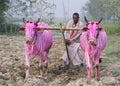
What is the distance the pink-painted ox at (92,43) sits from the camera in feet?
31.1

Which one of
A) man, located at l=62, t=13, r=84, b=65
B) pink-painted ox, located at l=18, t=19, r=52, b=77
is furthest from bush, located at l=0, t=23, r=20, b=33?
pink-painted ox, located at l=18, t=19, r=52, b=77

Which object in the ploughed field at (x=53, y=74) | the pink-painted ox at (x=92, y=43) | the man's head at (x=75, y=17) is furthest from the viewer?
the man's head at (x=75, y=17)

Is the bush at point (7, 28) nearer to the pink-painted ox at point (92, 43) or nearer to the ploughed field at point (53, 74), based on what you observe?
the ploughed field at point (53, 74)

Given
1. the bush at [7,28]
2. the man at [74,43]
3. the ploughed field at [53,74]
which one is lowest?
the bush at [7,28]

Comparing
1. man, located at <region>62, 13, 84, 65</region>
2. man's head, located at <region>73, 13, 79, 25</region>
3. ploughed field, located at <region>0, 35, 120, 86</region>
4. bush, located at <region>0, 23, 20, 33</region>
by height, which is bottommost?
bush, located at <region>0, 23, 20, 33</region>

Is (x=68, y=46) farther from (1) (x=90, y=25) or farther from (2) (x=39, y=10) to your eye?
(2) (x=39, y=10)

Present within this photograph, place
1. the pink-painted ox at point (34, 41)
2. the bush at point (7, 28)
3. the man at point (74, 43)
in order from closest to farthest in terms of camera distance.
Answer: the pink-painted ox at point (34, 41), the man at point (74, 43), the bush at point (7, 28)

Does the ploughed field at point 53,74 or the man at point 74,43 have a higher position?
the man at point 74,43

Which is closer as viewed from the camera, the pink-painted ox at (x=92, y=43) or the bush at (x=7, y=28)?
the pink-painted ox at (x=92, y=43)

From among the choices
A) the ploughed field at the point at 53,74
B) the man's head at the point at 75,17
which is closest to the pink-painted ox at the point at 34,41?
the ploughed field at the point at 53,74

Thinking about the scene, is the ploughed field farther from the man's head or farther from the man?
the man's head

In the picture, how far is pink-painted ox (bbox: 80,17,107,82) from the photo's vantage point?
9.49 meters

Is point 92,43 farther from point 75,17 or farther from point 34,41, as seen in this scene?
point 75,17

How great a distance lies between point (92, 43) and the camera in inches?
368
